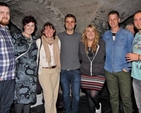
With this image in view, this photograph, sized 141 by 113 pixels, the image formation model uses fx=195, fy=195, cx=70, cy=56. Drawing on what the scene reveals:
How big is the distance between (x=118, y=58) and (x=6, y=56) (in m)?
1.58

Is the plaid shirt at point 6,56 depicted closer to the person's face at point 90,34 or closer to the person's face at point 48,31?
the person's face at point 48,31

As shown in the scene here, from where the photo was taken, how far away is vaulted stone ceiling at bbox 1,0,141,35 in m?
Answer: 3.41

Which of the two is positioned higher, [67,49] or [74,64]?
[67,49]

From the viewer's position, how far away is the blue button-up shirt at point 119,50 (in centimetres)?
288

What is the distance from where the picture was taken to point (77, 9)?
354 centimetres

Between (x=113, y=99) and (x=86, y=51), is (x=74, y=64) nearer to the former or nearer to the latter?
(x=86, y=51)

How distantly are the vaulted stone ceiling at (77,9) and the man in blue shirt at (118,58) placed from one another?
1.89 feet

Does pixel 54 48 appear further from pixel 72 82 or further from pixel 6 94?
pixel 6 94

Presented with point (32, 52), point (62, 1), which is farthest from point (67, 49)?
point (62, 1)

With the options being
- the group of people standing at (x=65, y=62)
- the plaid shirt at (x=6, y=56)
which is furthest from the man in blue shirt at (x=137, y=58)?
the plaid shirt at (x=6, y=56)

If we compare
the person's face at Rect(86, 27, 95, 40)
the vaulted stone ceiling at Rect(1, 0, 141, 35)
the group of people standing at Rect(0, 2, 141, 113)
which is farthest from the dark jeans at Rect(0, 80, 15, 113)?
the vaulted stone ceiling at Rect(1, 0, 141, 35)

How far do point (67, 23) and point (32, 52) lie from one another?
791mm

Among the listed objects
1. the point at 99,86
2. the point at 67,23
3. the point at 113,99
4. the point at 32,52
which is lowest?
the point at 113,99

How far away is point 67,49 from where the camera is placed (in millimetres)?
3100
